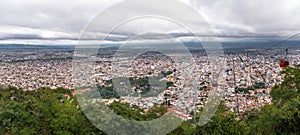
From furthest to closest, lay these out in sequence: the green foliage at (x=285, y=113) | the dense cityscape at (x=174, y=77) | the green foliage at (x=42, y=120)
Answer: the dense cityscape at (x=174, y=77) → the green foliage at (x=42, y=120) → the green foliage at (x=285, y=113)

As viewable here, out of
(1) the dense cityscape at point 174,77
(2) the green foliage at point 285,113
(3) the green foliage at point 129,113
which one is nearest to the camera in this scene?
(3) the green foliage at point 129,113

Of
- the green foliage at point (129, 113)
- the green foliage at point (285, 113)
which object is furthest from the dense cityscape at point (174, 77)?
the green foliage at point (285, 113)

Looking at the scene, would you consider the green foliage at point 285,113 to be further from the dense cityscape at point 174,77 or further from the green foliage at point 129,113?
the green foliage at point 129,113

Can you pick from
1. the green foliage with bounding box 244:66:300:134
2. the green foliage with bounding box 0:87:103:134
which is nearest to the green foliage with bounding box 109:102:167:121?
the green foliage with bounding box 0:87:103:134

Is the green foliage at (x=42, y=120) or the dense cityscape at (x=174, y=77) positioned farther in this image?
the dense cityscape at (x=174, y=77)

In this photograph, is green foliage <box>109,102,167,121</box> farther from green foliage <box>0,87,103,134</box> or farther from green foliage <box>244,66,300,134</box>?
green foliage <box>244,66,300,134</box>

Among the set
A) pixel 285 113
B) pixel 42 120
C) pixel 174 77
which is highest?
pixel 174 77

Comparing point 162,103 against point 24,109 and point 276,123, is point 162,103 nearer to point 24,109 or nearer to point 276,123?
point 276,123

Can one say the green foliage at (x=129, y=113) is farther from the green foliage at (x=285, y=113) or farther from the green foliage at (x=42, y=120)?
the green foliage at (x=285, y=113)

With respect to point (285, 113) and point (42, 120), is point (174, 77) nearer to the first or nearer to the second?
point (285, 113)

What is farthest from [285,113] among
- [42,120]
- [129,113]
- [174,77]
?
[42,120]

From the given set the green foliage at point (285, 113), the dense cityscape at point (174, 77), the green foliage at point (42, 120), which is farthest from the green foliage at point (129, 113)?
the green foliage at point (285, 113)
